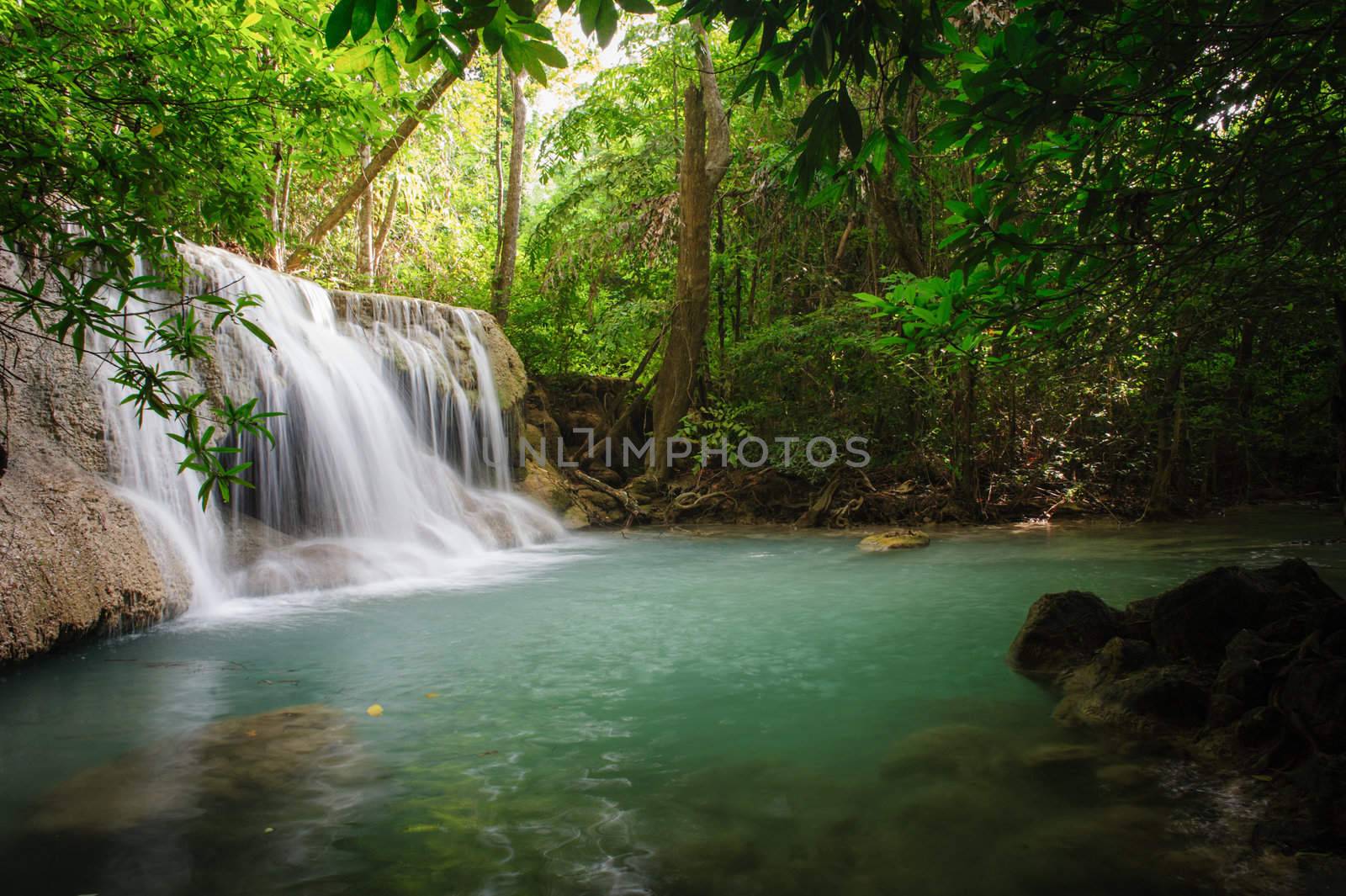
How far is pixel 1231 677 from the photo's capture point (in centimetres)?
319

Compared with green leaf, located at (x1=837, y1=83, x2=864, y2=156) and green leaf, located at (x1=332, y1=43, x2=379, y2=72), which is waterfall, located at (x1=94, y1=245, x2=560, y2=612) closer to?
green leaf, located at (x1=332, y1=43, x2=379, y2=72)

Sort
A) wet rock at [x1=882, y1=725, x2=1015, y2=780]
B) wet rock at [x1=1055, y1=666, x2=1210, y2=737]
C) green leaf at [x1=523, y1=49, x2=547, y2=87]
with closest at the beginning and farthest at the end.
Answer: green leaf at [x1=523, y1=49, x2=547, y2=87] < wet rock at [x1=882, y1=725, x2=1015, y2=780] < wet rock at [x1=1055, y1=666, x2=1210, y2=737]

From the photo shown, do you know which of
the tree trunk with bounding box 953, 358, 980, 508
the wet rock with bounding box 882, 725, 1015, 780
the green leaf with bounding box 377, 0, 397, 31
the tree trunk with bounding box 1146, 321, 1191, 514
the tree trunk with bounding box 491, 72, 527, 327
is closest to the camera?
the green leaf with bounding box 377, 0, 397, 31

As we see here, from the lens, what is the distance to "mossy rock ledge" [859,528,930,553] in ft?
29.2

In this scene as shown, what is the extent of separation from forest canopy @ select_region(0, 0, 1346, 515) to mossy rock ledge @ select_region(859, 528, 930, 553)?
5.76 feet

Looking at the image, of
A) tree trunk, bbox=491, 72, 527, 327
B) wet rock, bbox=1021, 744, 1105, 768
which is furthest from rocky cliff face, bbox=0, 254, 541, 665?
tree trunk, bbox=491, 72, 527, 327

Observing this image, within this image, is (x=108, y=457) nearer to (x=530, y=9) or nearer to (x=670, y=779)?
(x=670, y=779)

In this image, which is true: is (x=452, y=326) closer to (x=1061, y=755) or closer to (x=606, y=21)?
(x=1061, y=755)

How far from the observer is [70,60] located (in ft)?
12.1

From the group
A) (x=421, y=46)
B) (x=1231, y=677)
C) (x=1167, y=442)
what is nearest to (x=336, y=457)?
(x=421, y=46)

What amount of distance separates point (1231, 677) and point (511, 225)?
13.7 metres

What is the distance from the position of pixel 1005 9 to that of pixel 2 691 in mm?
10438

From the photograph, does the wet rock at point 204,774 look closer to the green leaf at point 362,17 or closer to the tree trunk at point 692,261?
the green leaf at point 362,17

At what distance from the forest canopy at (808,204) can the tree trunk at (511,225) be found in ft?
0.36
